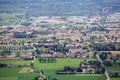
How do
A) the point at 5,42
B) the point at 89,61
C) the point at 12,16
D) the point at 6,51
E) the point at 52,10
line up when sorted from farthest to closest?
the point at 52,10, the point at 12,16, the point at 5,42, the point at 6,51, the point at 89,61

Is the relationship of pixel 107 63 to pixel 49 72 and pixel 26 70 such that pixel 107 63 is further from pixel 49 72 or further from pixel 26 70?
pixel 26 70

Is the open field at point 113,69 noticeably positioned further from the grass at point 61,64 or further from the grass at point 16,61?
the grass at point 16,61

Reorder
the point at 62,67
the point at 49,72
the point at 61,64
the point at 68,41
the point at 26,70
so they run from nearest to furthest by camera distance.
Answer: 1. the point at 49,72
2. the point at 26,70
3. the point at 62,67
4. the point at 61,64
5. the point at 68,41

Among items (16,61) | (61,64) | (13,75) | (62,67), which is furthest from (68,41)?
(13,75)

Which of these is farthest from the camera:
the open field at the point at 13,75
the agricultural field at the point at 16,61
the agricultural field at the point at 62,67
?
the agricultural field at the point at 16,61

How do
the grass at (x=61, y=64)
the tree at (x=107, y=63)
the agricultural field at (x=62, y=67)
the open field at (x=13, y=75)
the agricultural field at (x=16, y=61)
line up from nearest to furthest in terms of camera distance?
the open field at (x=13, y=75) < the agricultural field at (x=62, y=67) < the grass at (x=61, y=64) < the tree at (x=107, y=63) < the agricultural field at (x=16, y=61)

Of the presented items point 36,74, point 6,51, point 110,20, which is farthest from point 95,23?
point 36,74

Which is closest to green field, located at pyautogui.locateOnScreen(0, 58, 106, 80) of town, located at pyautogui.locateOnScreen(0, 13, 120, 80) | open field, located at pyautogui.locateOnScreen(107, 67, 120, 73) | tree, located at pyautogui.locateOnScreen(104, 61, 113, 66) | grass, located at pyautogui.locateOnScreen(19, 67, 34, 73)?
grass, located at pyautogui.locateOnScreen(19, 67, 34, 73)

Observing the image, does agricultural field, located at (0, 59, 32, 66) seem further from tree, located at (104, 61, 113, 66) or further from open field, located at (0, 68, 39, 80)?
tree, located at (104, 61, 113, 66)

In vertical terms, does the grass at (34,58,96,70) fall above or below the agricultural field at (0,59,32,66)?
below

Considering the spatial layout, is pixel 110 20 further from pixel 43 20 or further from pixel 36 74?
pixel 36 74

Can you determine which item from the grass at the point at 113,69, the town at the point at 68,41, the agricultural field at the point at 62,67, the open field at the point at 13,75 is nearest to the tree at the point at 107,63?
the town at the point at 68,41
